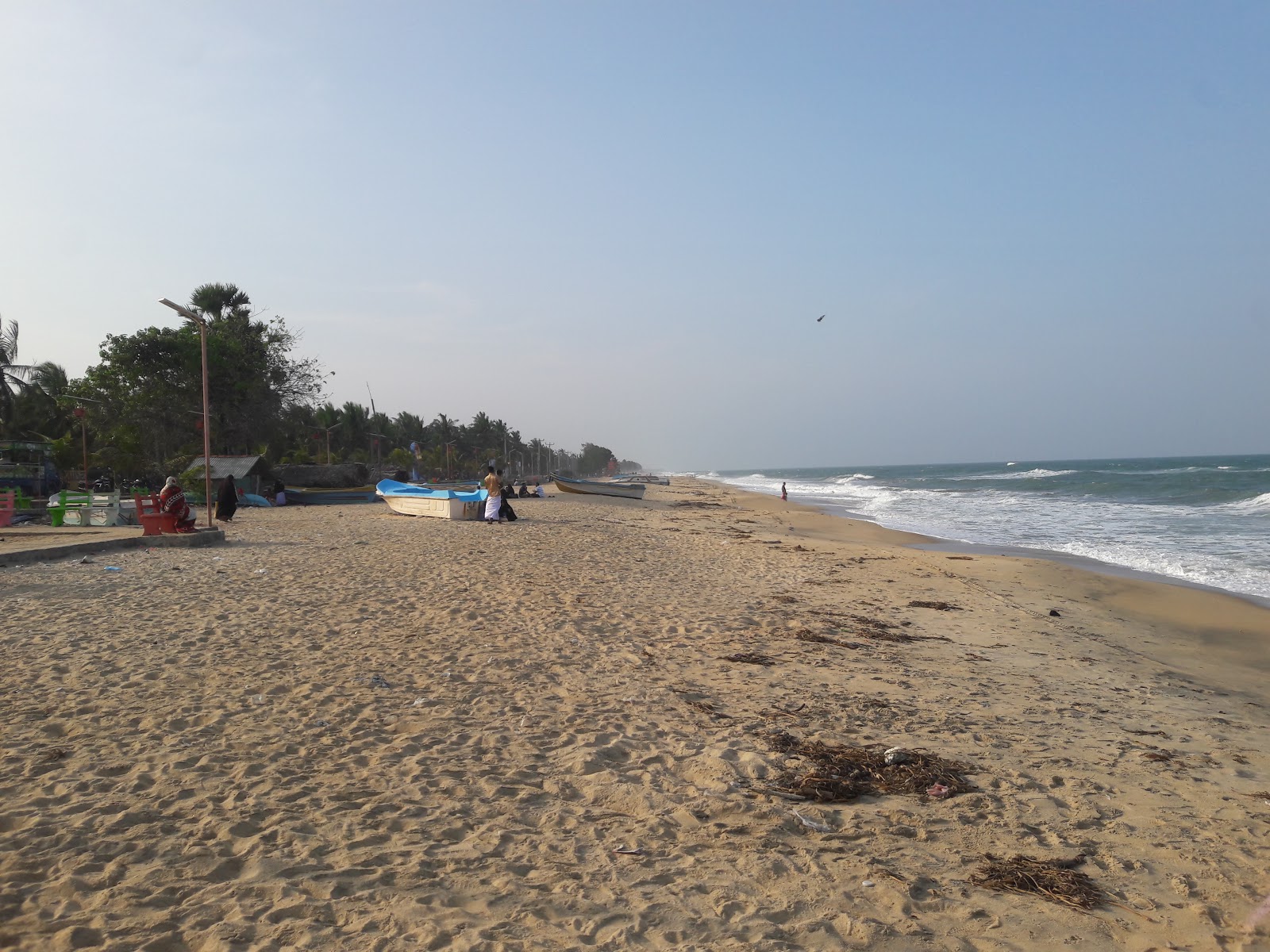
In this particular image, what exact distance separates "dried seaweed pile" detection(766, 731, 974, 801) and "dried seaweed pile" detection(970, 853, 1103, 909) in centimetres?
74

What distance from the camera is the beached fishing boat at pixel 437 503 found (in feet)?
67.9

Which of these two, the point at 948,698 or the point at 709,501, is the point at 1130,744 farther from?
the point at 709,501

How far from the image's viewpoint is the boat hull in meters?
38.7

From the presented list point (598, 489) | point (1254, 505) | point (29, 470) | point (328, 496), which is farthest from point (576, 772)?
point (598, 489)

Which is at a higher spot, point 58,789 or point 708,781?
point 58,789

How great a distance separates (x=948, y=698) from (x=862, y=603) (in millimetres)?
4194

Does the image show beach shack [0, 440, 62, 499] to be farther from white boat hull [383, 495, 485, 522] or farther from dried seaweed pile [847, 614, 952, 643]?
dried seaweed pile [847, 614, 952, 643]

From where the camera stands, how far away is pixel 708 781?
4457 mm

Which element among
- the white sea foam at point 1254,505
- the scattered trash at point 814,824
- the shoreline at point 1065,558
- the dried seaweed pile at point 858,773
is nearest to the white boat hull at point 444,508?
the shoreline at point 1065,558

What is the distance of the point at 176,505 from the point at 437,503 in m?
7.63

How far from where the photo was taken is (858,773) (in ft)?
15.1

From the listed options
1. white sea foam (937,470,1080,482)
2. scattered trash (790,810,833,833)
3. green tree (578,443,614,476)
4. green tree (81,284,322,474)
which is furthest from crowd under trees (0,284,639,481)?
green tree (578,443,614,476)

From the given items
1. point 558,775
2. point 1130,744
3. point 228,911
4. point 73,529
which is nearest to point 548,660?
point 558,775

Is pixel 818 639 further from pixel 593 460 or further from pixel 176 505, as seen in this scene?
pixel 593 460
